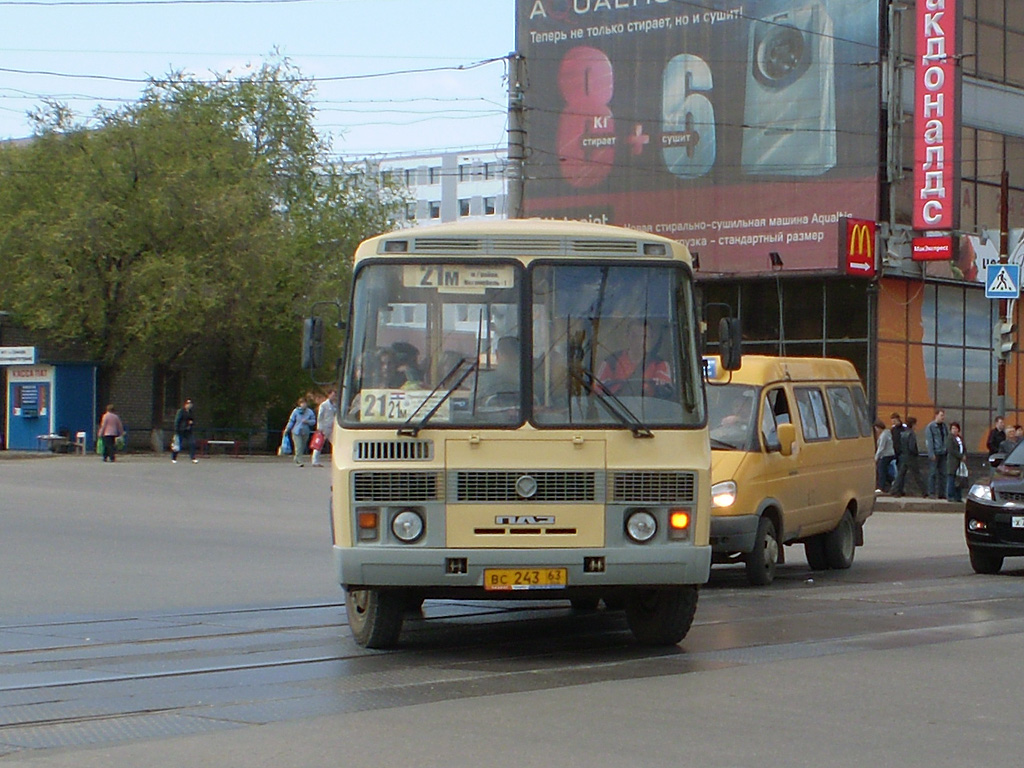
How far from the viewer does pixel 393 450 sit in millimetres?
10242

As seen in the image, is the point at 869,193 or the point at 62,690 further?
the point at 869,193

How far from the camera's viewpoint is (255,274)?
4666 centimetres

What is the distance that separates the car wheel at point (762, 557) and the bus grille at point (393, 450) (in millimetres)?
6534

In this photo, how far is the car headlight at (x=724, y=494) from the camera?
1570cm

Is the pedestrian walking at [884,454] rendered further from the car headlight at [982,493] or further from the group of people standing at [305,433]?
the car headlight at [982,493]

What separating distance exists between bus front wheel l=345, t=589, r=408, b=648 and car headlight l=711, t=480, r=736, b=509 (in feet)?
17.6

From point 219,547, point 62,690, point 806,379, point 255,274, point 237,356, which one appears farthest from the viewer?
point 237,356

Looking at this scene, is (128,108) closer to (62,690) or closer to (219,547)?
(219,547)

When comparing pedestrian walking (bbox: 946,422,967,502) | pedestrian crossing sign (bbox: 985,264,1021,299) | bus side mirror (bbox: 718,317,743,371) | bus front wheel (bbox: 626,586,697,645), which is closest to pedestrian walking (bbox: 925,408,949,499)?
pedestrian walking (bbox: 946,422,967,502)

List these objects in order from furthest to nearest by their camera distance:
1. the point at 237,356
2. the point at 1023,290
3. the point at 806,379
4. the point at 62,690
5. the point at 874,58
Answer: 1. the point at 237,356
2. the point at 1023,290
3. the point at 874,58
4. the point at 806,379
5. the point at 62,690

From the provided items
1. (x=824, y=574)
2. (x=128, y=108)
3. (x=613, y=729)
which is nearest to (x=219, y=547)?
(x=824, y=574)

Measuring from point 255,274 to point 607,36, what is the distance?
12.0 metres

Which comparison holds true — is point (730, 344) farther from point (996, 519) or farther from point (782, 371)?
point (996, 519)

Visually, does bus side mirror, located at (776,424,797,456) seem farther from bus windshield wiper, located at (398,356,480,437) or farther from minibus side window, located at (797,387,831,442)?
bus windshield wiper, located at (398,356,480,437)
